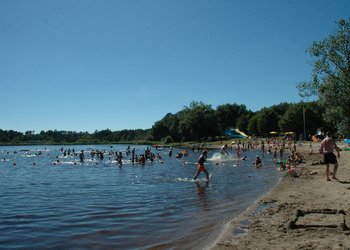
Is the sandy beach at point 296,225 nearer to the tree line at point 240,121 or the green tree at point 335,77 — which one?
the green tree at point 335,77

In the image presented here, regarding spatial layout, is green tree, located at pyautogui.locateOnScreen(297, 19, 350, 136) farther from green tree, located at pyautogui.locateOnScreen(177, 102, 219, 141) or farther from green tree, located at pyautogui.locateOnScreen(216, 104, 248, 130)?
green tree, located at pyautogui.locateOnScreen(216, 104, 248, 130)

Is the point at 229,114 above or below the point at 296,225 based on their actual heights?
above

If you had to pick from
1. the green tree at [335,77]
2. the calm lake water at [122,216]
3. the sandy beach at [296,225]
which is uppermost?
the green tree at [335,77]

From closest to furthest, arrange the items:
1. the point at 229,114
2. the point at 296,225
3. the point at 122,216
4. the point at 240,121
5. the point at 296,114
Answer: the point at 296,225 < the point at 122,216 < the point at 296,114 < the point at 240,121 < the point at 229,114

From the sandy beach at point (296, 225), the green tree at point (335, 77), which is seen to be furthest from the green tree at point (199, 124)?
the sandy beach at point (296, 225)

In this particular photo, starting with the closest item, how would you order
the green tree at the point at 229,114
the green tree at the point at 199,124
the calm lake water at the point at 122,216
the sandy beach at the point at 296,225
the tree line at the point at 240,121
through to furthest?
1. the sandy beach at the point at 296,225
2. the calm lake water at the point at 122,216
3. the tree line at the point at 240,121
4. the green tree at the point at 199,124
5. the green tree at the point at 229,114

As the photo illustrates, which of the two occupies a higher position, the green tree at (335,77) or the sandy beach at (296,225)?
the green tree at (335,77)

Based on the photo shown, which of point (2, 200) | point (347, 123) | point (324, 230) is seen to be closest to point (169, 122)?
point (347, 123)

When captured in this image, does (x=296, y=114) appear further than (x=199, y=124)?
No

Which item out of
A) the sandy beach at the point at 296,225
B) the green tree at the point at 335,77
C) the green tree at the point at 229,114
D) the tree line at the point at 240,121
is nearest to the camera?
the sandy beach at the point at 296,225

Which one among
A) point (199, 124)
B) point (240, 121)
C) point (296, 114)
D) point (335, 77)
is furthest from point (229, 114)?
point (335, 77)

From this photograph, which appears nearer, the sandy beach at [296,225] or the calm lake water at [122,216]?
the sandy beach at [296,225]

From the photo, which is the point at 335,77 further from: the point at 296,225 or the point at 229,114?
the point at 229,114

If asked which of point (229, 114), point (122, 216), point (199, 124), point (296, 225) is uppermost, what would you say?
point (229, 114)
